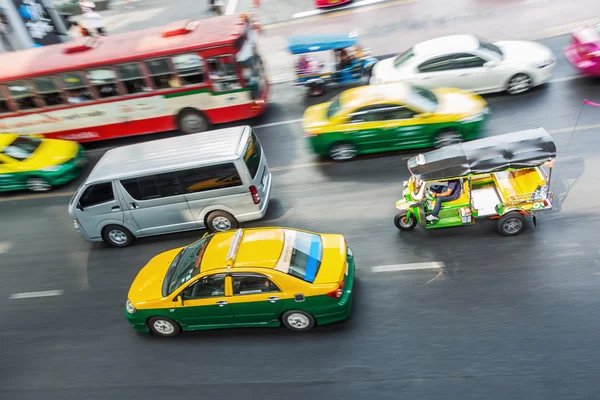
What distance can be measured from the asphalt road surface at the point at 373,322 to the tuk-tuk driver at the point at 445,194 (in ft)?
2.48

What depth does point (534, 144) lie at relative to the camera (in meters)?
8.93

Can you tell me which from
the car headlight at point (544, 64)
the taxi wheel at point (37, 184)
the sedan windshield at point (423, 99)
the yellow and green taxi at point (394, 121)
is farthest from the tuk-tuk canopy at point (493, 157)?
the taxi wheel at point (37, 184)

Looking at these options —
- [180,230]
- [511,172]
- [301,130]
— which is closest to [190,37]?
[301,130]

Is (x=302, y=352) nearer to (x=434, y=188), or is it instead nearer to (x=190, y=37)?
(x=434, y=188)

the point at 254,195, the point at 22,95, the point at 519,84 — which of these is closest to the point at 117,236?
the point at 254,195

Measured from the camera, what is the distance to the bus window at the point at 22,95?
14.3m

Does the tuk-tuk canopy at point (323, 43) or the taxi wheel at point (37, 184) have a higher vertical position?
the tuk-tuk canopy at point (323, 43)

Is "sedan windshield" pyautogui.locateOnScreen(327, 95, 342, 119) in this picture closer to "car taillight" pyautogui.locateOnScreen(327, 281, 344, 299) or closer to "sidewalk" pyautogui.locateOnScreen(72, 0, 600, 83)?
"sidewalk" pyautogui.locateOnScreen(72, 0, 600, 83)

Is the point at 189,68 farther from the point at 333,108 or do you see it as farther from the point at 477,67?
the point at 477,67

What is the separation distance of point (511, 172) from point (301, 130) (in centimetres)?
631

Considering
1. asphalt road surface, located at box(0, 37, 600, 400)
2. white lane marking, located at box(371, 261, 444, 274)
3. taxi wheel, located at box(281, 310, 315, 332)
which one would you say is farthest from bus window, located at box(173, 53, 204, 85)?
taxi wheel, located at box(281, 310, 315, 332)

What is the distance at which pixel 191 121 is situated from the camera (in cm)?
1482

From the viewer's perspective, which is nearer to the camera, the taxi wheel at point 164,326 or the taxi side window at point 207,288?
the taxi side window at point 207,288

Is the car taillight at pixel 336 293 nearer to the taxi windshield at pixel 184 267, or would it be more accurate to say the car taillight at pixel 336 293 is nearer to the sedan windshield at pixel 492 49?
the taxi windshield at pixel 184 267
